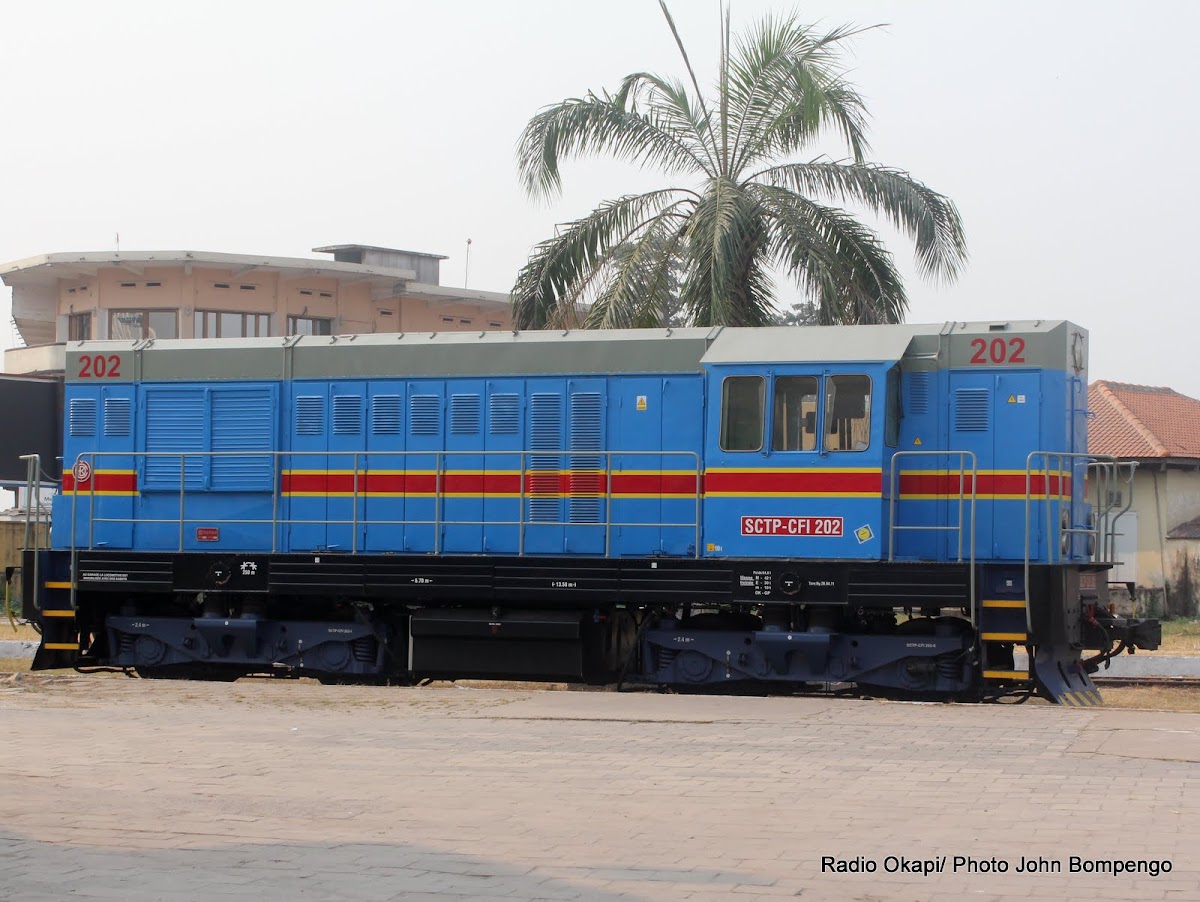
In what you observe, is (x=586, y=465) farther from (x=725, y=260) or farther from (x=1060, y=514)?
(x=1060, y=514)

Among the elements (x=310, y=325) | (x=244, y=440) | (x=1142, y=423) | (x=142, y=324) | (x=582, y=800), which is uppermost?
(x=310, y=325)

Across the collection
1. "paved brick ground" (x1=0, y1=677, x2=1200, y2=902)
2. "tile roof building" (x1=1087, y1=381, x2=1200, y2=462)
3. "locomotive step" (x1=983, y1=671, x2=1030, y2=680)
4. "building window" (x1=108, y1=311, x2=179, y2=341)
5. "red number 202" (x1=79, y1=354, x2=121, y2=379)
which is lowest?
"paved brick ground" (x1=0, y1=677, x2=1200, y2=902)

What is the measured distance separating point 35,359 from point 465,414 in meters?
30.7

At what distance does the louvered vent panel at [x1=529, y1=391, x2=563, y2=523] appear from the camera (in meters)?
15.2

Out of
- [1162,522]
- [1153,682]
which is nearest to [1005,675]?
[1153,682]

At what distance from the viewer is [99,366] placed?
1695 centimetres

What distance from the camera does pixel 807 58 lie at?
19.3 meters

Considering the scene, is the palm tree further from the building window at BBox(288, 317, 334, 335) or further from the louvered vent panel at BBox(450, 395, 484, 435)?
the building window at BBox(288, 317, 334, 335)

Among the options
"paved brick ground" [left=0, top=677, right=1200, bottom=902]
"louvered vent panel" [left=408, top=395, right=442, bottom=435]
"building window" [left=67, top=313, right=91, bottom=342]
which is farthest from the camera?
"building window" [left=67, top=313, right=91, bottom=342]

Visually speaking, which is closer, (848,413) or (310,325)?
(848,413)

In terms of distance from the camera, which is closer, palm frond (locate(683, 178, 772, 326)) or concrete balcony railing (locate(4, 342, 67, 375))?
palm frond (locate(683, 178, 772, 326))

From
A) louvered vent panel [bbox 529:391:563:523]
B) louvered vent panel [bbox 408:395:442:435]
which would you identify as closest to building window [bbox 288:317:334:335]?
louvered vent panel [bbox 408:395:442:435]

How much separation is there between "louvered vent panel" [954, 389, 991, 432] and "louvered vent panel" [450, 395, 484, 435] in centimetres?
496

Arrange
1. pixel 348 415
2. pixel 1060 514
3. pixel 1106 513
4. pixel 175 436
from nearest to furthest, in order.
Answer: pixel 1060 514 → pixel 1106 513 → pixel 348 415 → pixel 175 436
